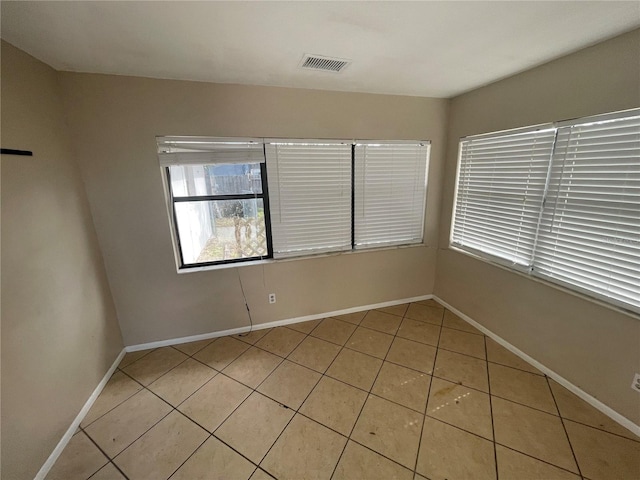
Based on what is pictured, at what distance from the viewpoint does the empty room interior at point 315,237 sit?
1.35 metres

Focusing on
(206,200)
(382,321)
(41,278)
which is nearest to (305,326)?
(382,321)

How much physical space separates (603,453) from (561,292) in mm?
946

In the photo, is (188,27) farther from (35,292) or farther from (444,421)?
(444,421)

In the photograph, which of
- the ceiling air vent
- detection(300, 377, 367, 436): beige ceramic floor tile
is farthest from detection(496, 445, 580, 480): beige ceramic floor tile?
the ceiling air vent

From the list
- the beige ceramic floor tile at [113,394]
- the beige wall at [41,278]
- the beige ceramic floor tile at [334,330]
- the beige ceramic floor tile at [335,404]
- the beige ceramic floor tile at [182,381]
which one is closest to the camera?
the beige wall at [41,278]

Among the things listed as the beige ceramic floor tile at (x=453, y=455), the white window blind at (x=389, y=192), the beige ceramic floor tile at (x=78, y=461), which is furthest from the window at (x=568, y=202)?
the beige ceramic floor tile at (x=78, y=461)

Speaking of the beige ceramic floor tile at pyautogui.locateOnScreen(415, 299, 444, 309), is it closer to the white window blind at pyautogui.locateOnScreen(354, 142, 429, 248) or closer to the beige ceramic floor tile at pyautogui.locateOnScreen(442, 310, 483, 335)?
the beige ceramic floor tile at pyautogui.locateOnScreen(442, 310, 483, 335)

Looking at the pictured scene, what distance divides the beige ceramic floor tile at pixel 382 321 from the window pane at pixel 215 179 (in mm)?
1808

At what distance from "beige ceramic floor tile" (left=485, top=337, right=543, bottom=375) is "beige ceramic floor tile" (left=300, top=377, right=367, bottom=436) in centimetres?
125

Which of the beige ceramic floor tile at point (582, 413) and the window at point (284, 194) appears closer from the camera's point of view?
the beige ceramic floor tile at point (582, 413)

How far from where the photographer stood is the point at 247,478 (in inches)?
52.4

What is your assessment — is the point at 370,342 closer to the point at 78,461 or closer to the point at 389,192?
the point at 389,192

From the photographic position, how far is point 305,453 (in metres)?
1.45

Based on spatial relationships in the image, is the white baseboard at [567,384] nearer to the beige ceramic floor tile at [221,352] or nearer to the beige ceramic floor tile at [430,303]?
the beige ceramic floor tile at [430,303]
